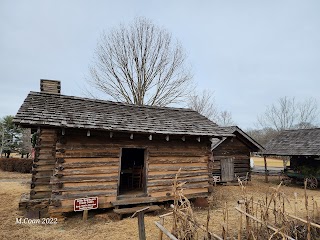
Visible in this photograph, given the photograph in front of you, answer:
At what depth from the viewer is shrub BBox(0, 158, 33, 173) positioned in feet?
75.4

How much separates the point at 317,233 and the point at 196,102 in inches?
1153

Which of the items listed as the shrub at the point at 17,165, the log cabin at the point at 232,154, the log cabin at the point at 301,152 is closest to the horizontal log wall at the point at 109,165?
the log cabin at the point at 232,154

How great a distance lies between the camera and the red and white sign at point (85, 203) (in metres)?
7.68

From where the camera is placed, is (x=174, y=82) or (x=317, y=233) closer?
(x=317, y=233)

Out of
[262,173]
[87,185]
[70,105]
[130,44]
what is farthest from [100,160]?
[262,173]

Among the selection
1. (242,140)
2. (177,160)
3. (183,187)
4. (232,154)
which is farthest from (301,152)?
(177,160)

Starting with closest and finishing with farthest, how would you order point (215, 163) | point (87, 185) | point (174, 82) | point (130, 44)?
point (87, 185), point (215, 163), point (130, 44), point (174, 82)

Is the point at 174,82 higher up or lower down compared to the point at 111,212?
higher up

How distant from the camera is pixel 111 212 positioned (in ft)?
27.6

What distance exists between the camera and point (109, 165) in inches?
334

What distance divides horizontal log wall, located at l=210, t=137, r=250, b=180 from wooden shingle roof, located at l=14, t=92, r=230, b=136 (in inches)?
241

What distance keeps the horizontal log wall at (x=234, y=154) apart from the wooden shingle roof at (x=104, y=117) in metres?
6.13

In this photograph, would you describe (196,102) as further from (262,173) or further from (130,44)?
(130,44)

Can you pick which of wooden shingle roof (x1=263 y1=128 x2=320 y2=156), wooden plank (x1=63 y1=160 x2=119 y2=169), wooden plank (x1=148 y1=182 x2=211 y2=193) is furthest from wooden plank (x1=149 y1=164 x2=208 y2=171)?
wooden shingle roof (x1=263 y1=128 x2=320 y2=156)
